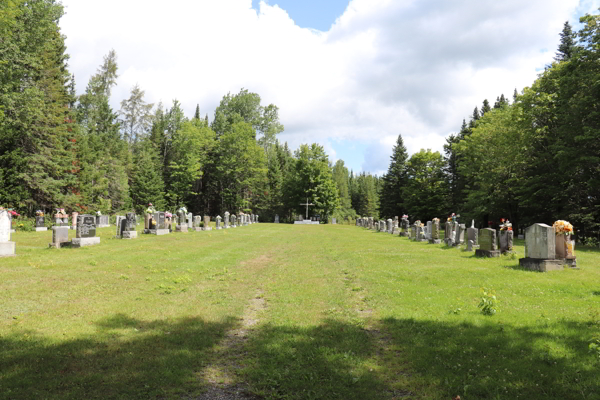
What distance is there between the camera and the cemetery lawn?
423cm

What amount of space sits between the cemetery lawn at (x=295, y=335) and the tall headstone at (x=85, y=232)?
498 centimetres

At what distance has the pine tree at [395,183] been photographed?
64062mm

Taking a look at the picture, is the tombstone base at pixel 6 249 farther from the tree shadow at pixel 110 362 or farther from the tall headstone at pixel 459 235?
the tall headstone at pixel 459 235

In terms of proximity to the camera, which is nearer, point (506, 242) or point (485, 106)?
point (506, 242)

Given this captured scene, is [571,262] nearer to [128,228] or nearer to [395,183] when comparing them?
[128,228]

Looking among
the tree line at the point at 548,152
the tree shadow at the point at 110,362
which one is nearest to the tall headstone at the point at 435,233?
the tree line at the point at 548,152

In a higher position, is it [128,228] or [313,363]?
[128,228]

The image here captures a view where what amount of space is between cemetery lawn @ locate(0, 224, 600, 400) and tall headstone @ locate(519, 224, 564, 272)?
506 mm

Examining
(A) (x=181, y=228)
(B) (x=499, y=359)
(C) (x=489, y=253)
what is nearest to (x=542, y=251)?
(C) (x=489, y=253)

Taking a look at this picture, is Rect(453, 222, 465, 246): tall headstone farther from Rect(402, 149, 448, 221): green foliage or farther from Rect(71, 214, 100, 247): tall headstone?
Rect(402, 149, 448, 221): green foliage

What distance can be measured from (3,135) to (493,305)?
3463cm

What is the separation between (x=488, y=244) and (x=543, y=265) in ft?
11.9

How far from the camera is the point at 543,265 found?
441 inches

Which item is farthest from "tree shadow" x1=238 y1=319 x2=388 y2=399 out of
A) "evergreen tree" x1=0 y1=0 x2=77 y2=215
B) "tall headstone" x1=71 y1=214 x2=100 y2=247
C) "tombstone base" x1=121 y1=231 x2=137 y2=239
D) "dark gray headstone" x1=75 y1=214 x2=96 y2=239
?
"evergreen tree" x1=0 y1=0 x2=77 y2=215
